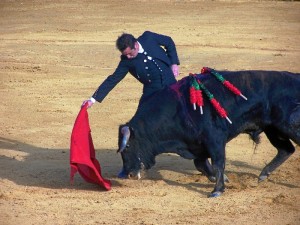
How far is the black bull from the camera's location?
8547 millimetres

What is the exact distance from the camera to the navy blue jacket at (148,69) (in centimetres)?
893

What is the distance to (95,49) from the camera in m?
18.2

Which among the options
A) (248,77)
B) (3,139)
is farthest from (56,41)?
(248,77)

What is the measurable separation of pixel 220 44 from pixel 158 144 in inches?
399

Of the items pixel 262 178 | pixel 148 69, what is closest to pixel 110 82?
pixel 148 69

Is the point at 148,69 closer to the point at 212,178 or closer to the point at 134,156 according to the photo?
the point at 134,156

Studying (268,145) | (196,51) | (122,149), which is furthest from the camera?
(196,51)

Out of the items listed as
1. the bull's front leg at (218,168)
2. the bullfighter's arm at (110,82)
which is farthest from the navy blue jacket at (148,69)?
the bull's front leg at (218,168)

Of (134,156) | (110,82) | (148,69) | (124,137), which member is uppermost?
(148,69)

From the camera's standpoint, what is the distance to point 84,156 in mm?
8914

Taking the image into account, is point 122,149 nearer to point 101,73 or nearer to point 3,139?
point 3,139

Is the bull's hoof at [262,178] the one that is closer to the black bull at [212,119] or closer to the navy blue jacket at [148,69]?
the black bull at [212,119]

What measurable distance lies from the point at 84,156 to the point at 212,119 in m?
1.38

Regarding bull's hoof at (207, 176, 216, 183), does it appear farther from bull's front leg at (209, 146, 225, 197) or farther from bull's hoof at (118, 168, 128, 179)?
bull's hoof at (118, 168, 128, 179)
